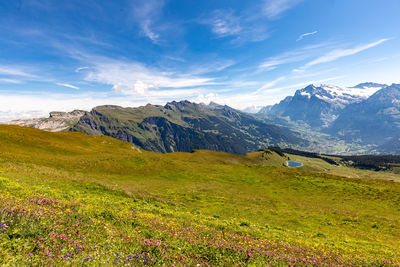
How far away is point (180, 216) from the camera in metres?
17.5

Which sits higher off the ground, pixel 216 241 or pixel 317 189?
pixel 216 241

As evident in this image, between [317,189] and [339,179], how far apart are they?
41.9 feet

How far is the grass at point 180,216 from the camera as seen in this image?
7.94m

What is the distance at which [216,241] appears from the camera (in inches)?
423

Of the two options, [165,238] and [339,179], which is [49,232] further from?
[339,179]

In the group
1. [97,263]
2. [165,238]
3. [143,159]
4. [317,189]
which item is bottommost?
[317,189]

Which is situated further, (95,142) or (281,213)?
(95,142)

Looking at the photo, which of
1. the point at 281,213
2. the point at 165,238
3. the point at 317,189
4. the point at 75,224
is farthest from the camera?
the point at 317,189

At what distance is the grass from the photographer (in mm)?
7938

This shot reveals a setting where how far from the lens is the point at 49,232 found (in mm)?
8102

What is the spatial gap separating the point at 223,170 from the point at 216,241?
52.4 meters

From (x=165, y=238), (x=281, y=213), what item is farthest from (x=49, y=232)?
(x=281, y=213)

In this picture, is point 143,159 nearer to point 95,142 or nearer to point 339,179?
point 95,142

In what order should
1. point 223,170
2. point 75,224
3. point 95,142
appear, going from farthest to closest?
point 95,142
point 223,170
point 75,224
